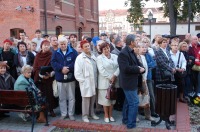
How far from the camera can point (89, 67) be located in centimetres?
589

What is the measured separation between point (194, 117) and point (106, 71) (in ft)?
8.47

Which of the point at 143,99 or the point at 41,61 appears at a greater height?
the point at 41,61

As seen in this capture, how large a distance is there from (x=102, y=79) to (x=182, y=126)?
2055 millimetres

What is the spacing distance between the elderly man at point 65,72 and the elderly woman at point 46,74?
0.30 metres

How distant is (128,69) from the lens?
5.05m

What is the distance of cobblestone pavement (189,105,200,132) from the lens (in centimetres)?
573

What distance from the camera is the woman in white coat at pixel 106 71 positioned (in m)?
5.81

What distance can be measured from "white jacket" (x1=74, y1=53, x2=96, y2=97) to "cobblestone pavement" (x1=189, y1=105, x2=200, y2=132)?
95.3 inches

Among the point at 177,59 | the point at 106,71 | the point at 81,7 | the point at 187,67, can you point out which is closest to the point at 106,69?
the point at 106,71

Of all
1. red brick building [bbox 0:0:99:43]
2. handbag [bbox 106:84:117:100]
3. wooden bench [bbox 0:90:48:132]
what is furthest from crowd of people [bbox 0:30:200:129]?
red brick building [bbox 0:0:99:43]

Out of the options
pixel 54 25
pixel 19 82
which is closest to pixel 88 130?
pixel 19 82

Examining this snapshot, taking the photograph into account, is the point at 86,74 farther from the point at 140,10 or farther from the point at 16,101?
the point at 140,10

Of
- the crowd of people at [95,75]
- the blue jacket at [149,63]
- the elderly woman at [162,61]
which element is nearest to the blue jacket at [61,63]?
the crowd of people at [95,75]

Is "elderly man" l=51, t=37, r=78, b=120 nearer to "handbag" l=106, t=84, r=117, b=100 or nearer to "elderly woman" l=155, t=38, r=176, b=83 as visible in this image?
"handbag" l=106, t=84, r=117, b=100
